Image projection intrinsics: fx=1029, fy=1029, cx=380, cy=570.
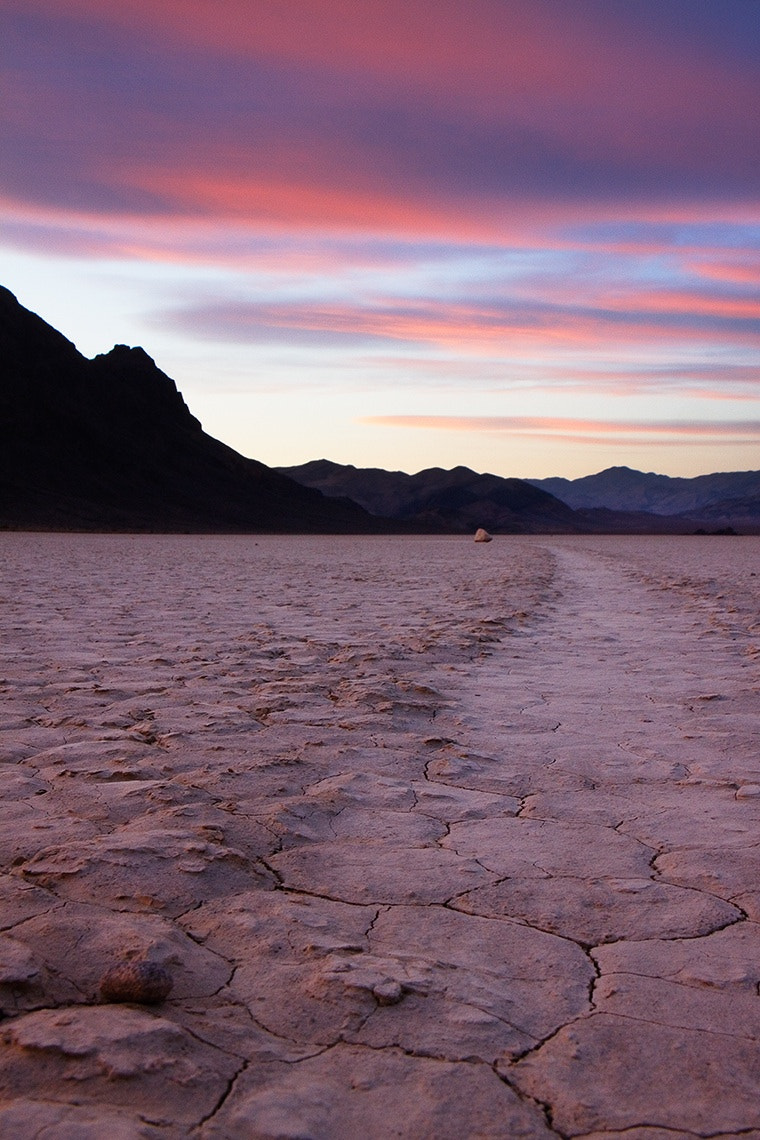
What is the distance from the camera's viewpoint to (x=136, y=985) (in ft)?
5.51

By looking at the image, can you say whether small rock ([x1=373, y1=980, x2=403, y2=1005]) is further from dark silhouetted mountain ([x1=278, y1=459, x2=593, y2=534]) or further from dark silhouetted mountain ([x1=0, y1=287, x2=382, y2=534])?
dark silhouetted mountain ([x1=278, y1=459, x2=593, y2=534])

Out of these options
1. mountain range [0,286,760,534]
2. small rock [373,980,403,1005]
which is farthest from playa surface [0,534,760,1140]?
mountain range [0,286,760,534]

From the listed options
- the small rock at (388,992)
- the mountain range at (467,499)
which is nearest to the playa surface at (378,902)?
the small rock at (388,992)

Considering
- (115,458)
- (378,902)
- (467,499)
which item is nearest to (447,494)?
(467,499)

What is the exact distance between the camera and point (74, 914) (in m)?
1.99

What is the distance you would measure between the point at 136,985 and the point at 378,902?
0.62 meters

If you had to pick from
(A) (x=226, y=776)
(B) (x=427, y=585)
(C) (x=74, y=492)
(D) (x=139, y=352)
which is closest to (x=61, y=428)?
(C) (x=74, y=492)

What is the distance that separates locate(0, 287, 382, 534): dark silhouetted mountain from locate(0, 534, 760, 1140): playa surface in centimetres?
4726

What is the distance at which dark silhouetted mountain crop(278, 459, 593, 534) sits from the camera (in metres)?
130

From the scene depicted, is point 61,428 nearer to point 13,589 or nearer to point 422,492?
point 13,589

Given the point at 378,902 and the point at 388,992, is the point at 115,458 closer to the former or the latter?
the point at 378,902

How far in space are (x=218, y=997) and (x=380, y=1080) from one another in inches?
14.3

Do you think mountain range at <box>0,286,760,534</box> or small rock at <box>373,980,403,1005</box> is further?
mountain range at <box>0,286,760,534</box>

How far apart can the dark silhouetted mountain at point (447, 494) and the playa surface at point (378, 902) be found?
4575 inches
